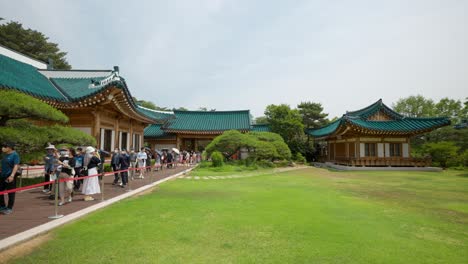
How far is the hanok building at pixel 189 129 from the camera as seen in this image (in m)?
25.2

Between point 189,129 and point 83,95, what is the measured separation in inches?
469

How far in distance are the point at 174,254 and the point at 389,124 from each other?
82.1 feet

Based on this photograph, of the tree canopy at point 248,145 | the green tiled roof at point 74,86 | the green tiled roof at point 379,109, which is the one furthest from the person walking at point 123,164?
the green tiled roof at point 379,109

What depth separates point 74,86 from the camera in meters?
15.7

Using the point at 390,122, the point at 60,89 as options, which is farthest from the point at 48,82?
the point at 390,122

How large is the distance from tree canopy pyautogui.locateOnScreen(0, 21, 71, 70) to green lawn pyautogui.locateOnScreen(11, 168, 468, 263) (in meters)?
37.2

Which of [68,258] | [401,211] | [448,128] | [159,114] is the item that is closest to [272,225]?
[68,258]

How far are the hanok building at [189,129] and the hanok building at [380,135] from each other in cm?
995

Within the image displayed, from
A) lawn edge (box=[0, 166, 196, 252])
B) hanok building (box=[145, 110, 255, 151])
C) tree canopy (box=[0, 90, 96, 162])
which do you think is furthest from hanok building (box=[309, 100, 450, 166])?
tree canopy (box=[0, 90, 96, 162])

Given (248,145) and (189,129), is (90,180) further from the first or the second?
(189,129)

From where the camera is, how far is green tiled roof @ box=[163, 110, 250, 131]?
25953 mm

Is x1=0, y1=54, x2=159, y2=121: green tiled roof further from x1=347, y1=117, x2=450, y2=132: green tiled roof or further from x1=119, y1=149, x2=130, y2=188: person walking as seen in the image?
x1=347, y1=117, x2=450, y2=132: green tiled roof

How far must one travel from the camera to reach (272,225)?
5.00m

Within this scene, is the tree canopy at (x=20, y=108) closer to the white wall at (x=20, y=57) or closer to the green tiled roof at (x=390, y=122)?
the white wall at (x=20, y=57)
